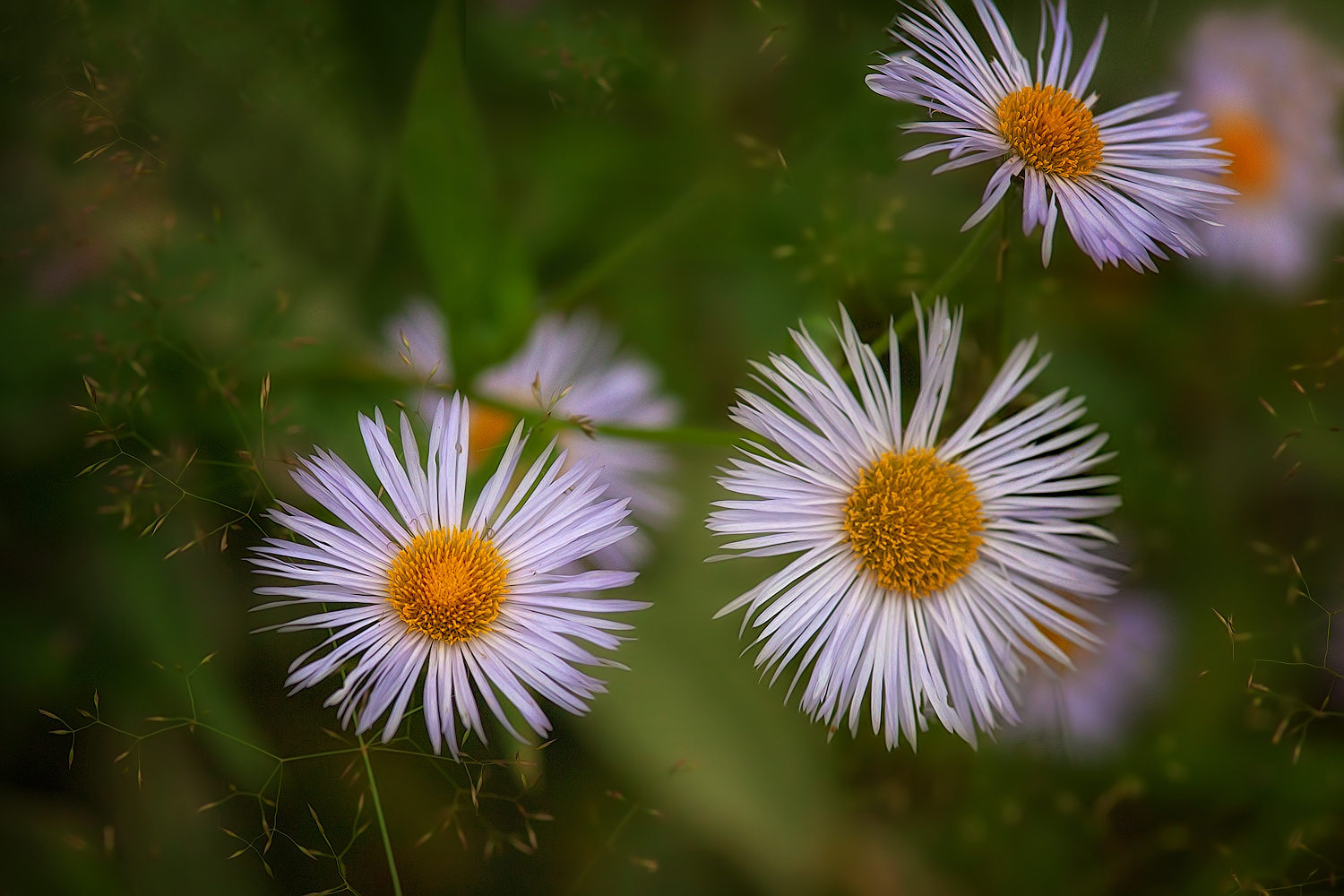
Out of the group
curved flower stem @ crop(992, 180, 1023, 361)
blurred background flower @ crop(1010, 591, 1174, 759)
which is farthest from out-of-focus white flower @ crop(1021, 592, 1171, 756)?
curved flower stem @ crop(992, 180, 1023, 361)

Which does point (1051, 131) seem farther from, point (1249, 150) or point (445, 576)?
point (1249, 150)

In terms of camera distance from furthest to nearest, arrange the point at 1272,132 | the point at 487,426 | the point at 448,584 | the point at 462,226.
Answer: the point at 1272,132 < the point at 487,426 < the point at 462,226 < the point at 448,584

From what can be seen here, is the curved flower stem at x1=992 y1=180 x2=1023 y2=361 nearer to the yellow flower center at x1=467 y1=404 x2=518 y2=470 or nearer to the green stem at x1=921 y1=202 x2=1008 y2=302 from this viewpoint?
the green stem at x1=921 y1=202 x2=1008 y2=302

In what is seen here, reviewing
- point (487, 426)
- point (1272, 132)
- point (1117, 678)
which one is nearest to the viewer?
point (487, 426)

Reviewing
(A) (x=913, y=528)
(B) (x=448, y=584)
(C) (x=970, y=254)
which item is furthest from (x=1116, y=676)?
(B) (x=448, y=584)

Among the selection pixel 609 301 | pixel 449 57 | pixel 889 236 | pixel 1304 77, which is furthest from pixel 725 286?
pixel 1304 77

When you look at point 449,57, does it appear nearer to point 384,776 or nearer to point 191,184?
point 191,184
